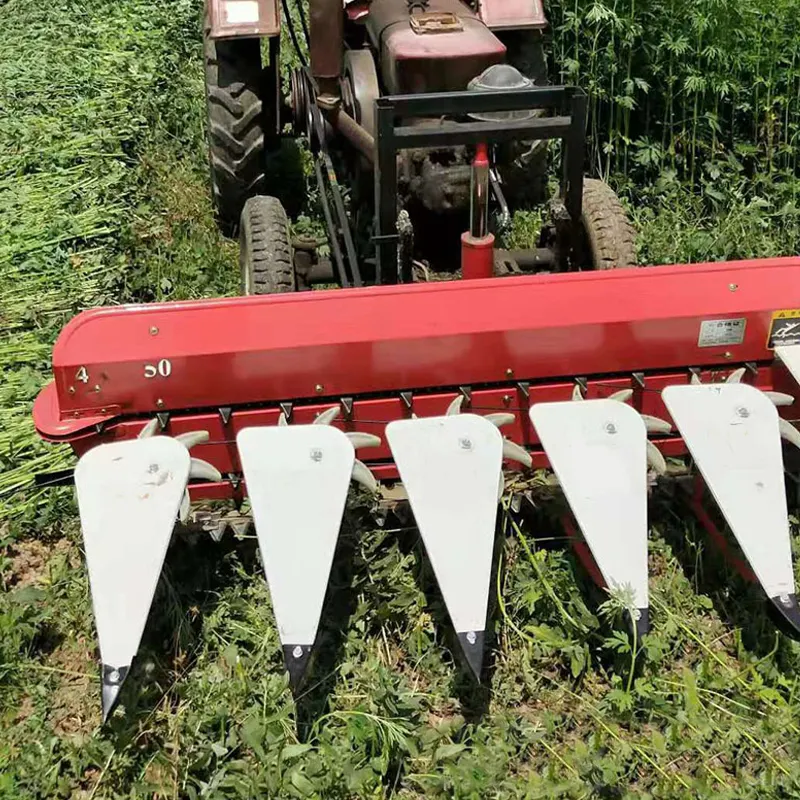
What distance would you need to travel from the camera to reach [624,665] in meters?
2.77

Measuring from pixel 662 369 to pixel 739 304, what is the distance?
0.31 meters

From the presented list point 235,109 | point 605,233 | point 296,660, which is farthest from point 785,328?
point 235,109

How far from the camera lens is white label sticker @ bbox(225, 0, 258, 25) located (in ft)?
14.3

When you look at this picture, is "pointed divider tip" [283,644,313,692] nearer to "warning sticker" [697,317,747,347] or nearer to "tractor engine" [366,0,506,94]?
"warning sticker" [697,317,747,347]

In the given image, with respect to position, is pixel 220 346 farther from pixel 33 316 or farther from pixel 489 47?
pixel 33 316

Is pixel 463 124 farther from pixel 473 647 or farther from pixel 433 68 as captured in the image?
pixel 473 647

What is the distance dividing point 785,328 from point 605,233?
2.99 feet

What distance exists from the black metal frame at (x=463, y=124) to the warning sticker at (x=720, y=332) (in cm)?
75

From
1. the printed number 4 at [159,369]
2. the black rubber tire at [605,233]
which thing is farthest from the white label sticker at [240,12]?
the printed number 4 at [159,369]

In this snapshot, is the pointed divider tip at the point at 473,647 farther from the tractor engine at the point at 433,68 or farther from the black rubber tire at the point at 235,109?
the black rubber tire at the point at 235,109

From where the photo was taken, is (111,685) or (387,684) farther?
(387,684)

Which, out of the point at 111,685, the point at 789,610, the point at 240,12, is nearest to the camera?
Answer: the point at 111,685

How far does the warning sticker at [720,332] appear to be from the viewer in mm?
3051

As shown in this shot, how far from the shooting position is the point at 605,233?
3795 mm
